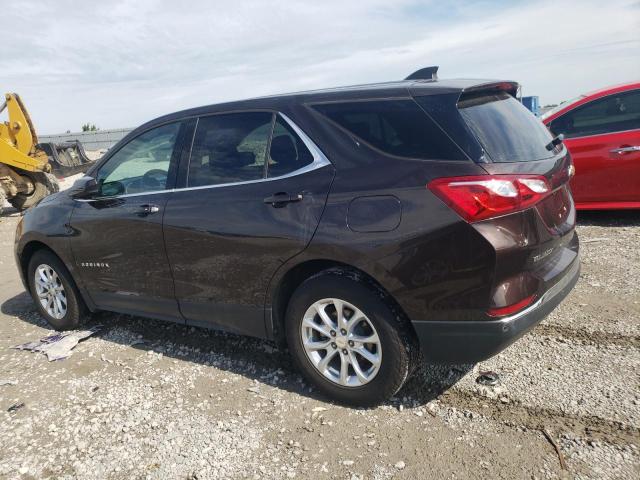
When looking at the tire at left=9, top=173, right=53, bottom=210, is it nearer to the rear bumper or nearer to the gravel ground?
the gravel ground

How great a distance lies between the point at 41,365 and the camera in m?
4.23

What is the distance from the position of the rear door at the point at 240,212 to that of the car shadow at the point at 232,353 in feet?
1.25

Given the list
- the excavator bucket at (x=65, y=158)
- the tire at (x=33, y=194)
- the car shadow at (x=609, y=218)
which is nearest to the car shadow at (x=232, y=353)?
the car shadow at (x=609, y=218)

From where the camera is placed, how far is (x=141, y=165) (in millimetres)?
4094

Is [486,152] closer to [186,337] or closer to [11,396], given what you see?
[186,337]

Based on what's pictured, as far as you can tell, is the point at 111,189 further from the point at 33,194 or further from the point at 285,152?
the point at 33,194

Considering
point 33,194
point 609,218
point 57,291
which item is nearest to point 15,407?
point 57,291

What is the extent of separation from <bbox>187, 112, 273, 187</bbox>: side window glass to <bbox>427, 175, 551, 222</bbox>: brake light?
3.99ft

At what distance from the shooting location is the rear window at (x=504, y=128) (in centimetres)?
275

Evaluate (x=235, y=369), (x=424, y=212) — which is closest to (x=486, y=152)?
(x=424, y=212)

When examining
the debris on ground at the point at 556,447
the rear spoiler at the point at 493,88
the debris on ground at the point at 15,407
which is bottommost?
the debris on ground at the point at 556,447

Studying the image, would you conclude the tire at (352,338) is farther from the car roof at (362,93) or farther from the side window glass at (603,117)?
the side window glass at (603,117)

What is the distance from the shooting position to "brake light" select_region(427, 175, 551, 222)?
8.39 feet

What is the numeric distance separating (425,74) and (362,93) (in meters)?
0.72
